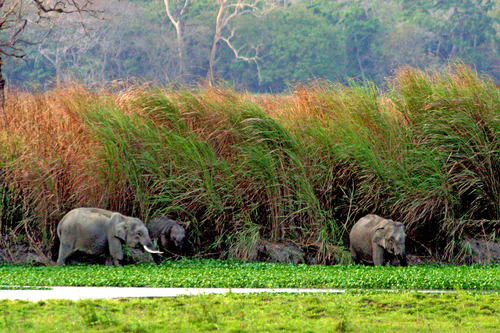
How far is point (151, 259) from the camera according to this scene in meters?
11.0

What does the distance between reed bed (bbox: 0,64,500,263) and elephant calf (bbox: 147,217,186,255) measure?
7.4 inches

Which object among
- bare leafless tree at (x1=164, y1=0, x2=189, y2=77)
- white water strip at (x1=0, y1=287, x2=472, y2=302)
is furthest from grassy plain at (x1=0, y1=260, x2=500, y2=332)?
bare leafless tree at (x1=164, y1=0, x2=189, y2=77)

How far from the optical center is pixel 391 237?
10.3 meters

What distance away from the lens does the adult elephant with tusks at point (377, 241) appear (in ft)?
33.8

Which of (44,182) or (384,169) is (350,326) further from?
(44,182)

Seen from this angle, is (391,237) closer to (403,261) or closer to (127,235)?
(403,261)

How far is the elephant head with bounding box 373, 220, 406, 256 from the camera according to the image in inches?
403

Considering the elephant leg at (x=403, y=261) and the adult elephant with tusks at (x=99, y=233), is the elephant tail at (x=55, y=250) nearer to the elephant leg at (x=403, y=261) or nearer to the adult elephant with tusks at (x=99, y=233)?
the adult elephant with tusks at (x=99, y=233)

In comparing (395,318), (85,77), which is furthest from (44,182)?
(85,77)

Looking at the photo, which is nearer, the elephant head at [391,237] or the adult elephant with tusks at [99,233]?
the elephant head at [391,237]

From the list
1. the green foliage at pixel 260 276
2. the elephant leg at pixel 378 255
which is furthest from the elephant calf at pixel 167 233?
the elephant leg at pixel 378 255

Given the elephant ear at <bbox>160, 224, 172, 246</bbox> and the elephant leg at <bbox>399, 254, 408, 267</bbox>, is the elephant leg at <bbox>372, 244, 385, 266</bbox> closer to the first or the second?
the elephant leg at <bbox>399, 254, 408, 267</bbox>

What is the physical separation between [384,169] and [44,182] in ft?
15.3

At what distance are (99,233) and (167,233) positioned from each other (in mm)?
910
